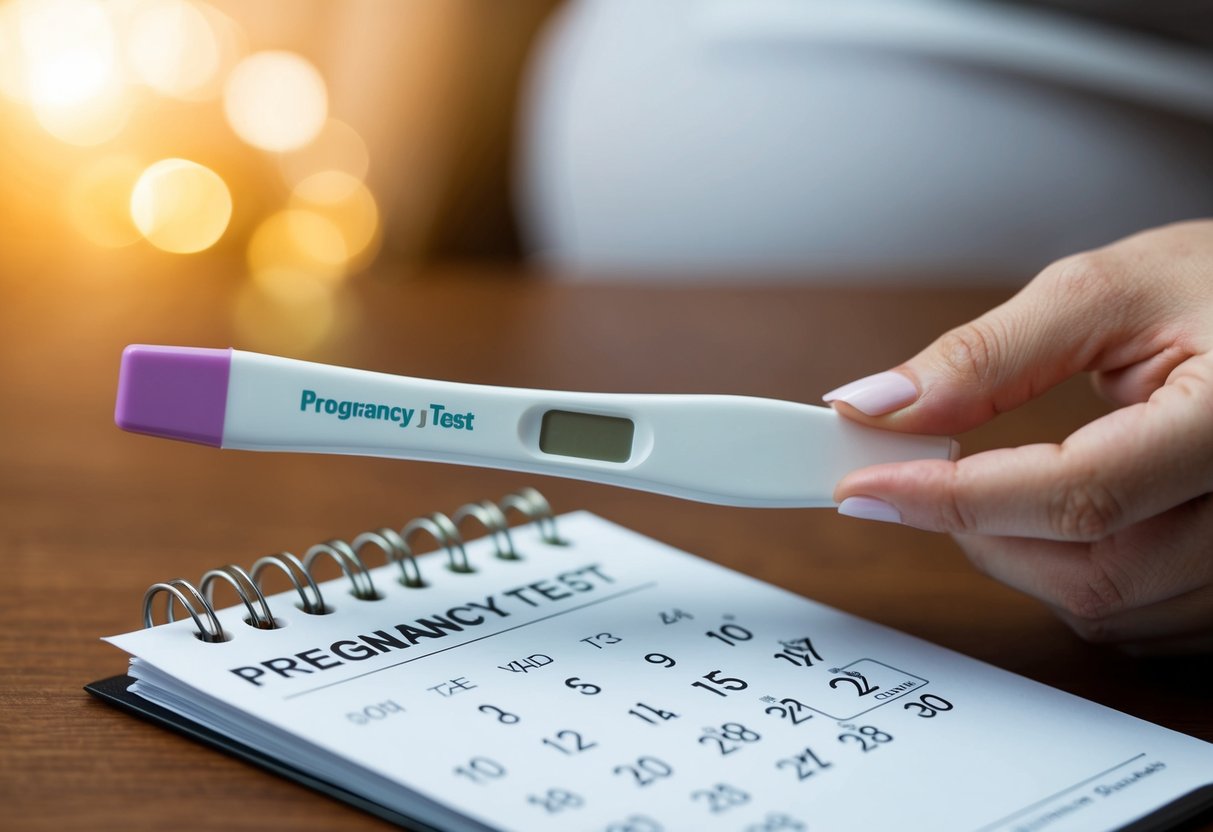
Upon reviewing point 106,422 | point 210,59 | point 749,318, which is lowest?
point 106,422

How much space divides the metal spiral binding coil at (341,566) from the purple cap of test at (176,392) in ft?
0.21

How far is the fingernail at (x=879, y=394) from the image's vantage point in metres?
0.56

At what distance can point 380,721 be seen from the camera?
0.45 m

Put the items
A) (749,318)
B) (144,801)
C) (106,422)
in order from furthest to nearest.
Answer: (749,318)
(106,422)
(144,801)

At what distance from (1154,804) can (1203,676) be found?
0.16 m

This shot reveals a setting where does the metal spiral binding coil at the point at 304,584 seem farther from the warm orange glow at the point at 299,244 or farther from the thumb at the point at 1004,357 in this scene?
the warm orange glow at the point at 299,244

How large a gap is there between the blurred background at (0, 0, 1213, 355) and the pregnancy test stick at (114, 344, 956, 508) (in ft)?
2.32

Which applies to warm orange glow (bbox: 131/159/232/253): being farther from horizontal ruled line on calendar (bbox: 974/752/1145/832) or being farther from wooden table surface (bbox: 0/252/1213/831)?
horizontal ruled line on calendar (bbox: 974/752/1145/832)

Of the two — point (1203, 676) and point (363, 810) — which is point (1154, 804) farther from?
point (363, 810)

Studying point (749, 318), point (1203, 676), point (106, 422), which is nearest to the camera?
point (1203, 676)

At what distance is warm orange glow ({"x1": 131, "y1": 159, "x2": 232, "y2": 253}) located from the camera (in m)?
2.32

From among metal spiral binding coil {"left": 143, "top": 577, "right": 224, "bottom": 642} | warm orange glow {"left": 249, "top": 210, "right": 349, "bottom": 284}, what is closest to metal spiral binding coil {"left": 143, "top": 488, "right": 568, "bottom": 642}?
metal spiral binding coil {"left": 143, "top": 577, "right": 224, "bottom": 642}

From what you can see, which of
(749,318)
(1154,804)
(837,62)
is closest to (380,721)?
(1154,804)

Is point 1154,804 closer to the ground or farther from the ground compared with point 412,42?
closer to the ground
